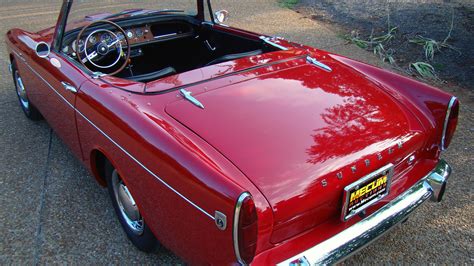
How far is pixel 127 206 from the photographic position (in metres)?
2.54

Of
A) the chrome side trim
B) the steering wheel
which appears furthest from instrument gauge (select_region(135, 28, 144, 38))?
the chrome side trim

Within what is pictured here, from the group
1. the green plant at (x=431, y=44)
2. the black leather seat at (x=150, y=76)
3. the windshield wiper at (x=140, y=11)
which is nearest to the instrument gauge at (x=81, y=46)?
the windshield wiper at (x=140, y=11)

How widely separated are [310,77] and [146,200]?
48.4 inches

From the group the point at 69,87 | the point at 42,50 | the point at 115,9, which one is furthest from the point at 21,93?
the point at 69,87

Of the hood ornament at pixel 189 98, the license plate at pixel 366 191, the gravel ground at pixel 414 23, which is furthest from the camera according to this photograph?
the gravel ground at pixel 414 23

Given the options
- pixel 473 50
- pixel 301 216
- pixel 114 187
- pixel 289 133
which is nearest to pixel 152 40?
pixel 114 187

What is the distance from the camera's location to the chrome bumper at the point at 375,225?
1.82 m

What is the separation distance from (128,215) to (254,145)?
112cm

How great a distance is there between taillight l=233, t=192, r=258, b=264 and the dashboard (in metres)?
1.94

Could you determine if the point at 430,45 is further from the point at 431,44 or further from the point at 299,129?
the point at 299,129

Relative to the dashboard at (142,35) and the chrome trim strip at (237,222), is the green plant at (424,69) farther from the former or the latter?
the chrome trim strip at (237,222)

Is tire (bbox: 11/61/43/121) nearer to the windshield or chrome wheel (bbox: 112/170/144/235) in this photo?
the windshield

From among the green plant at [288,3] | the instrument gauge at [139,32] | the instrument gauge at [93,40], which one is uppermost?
the instrument gauge at [93,40]

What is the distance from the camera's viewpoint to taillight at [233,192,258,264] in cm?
156
